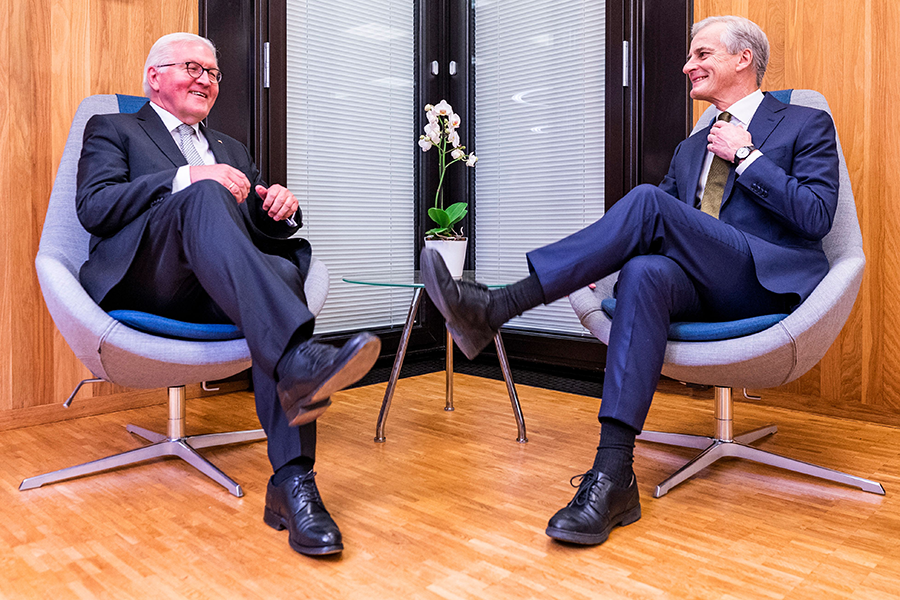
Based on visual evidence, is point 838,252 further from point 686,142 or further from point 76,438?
point 76,438

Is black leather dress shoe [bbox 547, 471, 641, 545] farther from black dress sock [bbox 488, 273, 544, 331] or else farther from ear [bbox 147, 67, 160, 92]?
ear [bbox 147, 67, 160, 92]

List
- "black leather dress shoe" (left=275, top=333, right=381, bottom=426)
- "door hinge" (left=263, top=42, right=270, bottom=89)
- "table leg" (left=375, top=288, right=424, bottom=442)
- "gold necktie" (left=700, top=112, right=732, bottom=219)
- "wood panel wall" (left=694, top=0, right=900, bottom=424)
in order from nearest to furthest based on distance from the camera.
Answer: "black leather dress shoe" (left=275, top=333, right=381, bottom=426) < "gold necktie" (left=700, top=112, right=732, bottom=219) < "table leg" (left=375, top=288, right=424, bottom=442) < "wood panel wall" (left=694, top=0, right=900, bottom=424) < "door hinge" (left=263, top=42, right=270, bottom=89)

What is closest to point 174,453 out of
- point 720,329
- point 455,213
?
point 455,213

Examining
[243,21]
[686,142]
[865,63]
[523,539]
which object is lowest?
[523,539]

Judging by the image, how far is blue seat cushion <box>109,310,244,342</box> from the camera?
157 cm

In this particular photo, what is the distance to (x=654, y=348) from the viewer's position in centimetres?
149

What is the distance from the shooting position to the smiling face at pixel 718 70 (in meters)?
1.95

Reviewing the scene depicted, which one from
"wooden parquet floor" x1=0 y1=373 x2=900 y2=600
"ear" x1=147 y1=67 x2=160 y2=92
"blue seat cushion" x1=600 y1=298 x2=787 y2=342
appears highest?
"ear" x1=147 y1=67 x2=160 y2=92

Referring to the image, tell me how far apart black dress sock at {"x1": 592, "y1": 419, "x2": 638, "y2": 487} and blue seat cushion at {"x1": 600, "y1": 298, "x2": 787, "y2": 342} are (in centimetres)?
28

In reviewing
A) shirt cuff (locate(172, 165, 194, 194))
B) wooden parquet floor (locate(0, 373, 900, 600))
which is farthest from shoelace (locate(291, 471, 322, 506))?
shirt cuff (locate(172, 165, 194, 194))

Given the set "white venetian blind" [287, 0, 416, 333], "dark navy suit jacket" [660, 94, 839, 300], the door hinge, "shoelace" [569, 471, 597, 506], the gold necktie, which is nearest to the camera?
"shoelace" [569, 471, 597, 506]

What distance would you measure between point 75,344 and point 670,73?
2346 mm

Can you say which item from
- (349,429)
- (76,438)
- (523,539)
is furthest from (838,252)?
(76,438)

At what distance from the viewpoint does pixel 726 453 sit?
1815 millimetres
